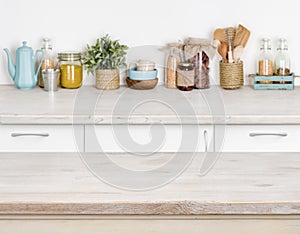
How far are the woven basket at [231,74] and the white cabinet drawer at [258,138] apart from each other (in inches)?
17.7

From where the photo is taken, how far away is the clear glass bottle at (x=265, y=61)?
11.5ft

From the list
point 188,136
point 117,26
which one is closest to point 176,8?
point 117,26

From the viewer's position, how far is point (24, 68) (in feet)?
11.4

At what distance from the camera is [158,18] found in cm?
355

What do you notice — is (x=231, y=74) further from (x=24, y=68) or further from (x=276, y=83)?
(x=24, y=68)

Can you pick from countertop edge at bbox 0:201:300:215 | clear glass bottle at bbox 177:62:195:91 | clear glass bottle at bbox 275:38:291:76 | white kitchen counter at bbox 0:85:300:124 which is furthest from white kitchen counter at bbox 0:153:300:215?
clear glass bottle at bbox 275:38:291:76

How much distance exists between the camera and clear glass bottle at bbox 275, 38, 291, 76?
3479mm

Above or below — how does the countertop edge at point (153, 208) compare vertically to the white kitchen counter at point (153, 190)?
below

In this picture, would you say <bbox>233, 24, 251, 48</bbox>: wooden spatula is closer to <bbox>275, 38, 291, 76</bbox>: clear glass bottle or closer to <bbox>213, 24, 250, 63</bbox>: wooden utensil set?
<bbox>213, 24, 250, 63</bbox>: wooden utensil set

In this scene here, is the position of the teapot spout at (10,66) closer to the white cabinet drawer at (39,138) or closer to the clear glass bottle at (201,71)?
the white cabinet drawer at (39,138)

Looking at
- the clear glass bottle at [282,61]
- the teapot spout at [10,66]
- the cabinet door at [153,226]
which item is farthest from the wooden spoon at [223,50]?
the cabinet door at [153,226]

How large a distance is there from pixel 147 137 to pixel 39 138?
1.68 ft

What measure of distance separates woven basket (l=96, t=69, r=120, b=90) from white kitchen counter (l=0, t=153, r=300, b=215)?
1.35 m

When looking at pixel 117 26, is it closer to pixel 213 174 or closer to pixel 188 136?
pixel 188 136
